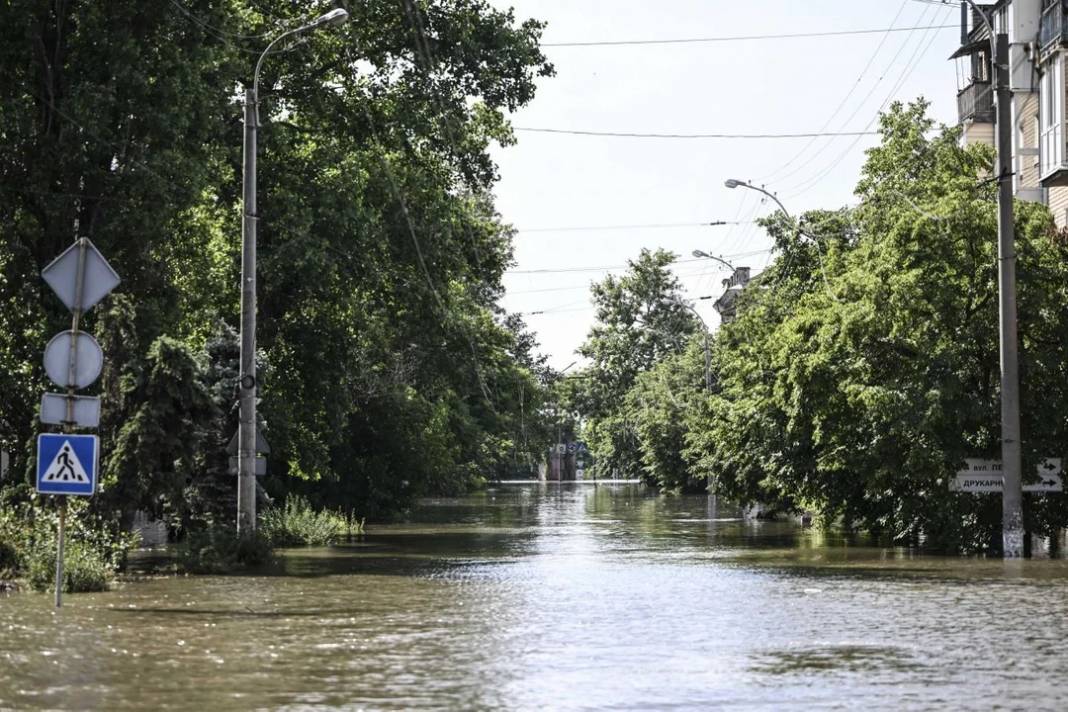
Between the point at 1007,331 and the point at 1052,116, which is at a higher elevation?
the point at 1052,116

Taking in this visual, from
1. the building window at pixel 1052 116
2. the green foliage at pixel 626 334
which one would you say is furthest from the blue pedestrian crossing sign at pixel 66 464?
the green foliage at pixel 626 334

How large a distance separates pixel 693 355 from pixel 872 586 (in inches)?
2839

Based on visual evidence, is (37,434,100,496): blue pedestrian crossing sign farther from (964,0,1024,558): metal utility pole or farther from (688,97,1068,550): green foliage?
(688,97,1068,550): green foliage

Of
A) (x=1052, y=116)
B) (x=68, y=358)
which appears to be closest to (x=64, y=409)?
(x=68, y=358)

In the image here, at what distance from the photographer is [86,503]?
23672 mm

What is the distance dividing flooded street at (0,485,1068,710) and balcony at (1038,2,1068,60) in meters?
16.0

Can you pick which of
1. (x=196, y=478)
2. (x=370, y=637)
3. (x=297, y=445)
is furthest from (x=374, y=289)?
(x=370, y=637)

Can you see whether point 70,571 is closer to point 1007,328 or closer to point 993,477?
point 1007,328

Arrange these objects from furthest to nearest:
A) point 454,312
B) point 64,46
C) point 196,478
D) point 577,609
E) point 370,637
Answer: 1. point 454,312
2. point 196,478
3. point 64,46
4. point 577,609
5. point 370,637

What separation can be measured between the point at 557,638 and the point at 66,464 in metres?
5.35

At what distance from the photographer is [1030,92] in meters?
46.5

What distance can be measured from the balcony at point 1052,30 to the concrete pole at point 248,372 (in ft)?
65.0

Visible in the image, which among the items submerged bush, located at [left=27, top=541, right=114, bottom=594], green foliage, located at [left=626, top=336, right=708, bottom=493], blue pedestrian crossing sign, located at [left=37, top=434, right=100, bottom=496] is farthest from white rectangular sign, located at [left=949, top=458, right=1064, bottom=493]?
green foliage, located at [left=626, top=336, right=708, bottom=493]

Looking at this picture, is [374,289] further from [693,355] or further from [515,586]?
[693,355]
